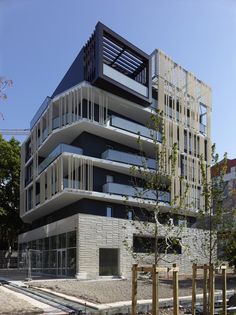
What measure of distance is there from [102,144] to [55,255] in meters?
10.1

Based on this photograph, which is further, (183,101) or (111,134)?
(183,101)

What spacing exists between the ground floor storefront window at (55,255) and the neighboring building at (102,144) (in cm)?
8

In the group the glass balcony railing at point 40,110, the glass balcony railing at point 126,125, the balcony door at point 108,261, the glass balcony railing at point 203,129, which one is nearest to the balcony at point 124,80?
the glass balcony railing at point 126,125

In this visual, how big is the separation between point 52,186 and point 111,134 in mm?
6697

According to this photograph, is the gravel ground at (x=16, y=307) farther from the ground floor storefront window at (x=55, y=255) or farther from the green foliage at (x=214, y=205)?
the ground floor storefront window at (x=55, y=255)

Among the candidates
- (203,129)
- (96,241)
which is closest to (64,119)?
(96,241)

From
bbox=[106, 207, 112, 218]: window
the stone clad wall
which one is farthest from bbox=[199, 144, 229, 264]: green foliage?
bbox=[106, 207, 112, 218]: window

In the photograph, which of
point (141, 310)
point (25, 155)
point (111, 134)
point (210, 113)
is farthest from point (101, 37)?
point (141, 310)

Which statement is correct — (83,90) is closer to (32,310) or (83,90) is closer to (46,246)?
(46,246)

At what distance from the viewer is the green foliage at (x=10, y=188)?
183 ft

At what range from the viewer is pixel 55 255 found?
37.5m

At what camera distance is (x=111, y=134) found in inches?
1533

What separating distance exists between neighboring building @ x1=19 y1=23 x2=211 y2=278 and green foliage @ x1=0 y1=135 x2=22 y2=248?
431 inches

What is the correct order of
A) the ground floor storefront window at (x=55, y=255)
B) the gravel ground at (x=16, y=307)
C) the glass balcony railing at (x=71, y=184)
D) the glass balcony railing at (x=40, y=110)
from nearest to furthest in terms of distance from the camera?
the gravel ground at (x=16, y=307), the ground floor storefront window at (x=55, y=255), the glass balcony railing at (x=71, y=184), the glass balcony railing at (x=40, y=110)
